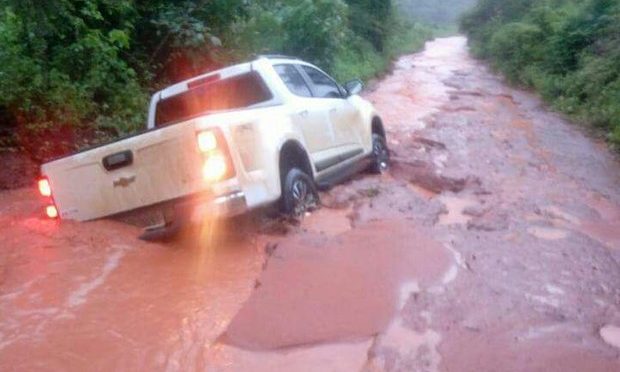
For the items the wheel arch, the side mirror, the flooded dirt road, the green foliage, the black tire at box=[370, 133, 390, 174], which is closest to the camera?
the flooded dirt road

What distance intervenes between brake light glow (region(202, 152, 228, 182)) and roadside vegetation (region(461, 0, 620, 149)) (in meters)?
8.66

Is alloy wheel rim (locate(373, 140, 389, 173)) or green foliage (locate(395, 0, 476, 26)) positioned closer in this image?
alloy wheel rim (locate(373, 140, 389, 173))

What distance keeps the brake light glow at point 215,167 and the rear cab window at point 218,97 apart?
1711mm

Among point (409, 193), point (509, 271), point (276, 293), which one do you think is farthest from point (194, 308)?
point (409, 193)

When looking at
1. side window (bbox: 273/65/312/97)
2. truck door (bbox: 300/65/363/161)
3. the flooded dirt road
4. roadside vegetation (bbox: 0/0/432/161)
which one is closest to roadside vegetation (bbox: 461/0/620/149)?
truck door (bbox: 300/65/363/161)

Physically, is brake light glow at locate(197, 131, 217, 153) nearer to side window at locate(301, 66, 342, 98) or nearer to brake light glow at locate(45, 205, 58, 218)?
brake light glow at locate(45, 205, 58, 218)

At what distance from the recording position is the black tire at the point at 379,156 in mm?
9375

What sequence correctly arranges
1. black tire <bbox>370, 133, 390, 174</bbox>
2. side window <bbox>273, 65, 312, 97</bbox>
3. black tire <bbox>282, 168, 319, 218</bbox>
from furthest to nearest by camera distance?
black tire <bbox>370, 133, 390, 174</bbox>, side window <bbox>273, 65, 312, 97</bbox>, black tire <bbox>282, 168, 319, 218</bbox>

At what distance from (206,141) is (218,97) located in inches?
78.5

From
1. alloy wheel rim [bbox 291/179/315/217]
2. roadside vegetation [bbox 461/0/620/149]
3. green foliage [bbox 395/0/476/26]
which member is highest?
alloy wheel rim [bbox 291/179/315/217]

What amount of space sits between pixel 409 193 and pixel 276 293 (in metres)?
3.49

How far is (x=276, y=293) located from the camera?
515 centimetres

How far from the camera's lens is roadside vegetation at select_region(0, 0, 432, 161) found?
8.42m

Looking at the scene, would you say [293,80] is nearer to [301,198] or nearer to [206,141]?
[301,198]
